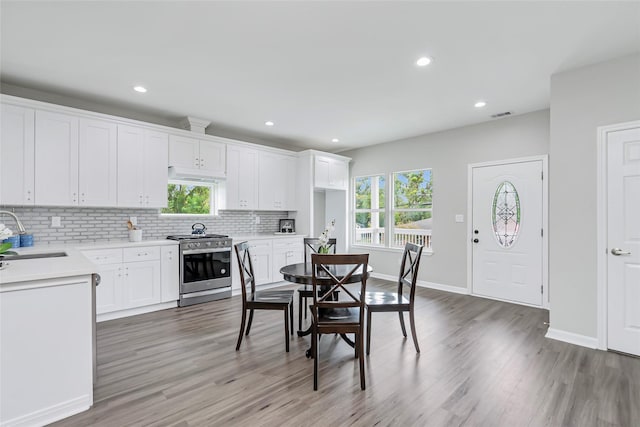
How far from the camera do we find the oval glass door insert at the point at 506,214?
4.41 metres

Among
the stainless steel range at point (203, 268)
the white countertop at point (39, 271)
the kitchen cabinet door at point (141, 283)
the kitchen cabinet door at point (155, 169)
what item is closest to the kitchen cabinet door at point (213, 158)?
the kitchen cabinet door at point (155, 169)

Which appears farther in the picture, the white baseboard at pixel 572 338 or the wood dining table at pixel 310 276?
the white baseboard at pixel 572 338

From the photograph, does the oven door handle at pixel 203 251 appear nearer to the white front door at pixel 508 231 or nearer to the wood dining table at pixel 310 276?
the wood dining table at pixel 310 276

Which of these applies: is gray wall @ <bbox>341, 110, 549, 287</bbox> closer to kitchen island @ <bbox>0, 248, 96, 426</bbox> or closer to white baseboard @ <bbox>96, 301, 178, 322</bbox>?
white baseboard @ <bbox>96, 301, 178, 322</bbox>

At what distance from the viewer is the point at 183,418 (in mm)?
1892

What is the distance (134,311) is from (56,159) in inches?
79.5

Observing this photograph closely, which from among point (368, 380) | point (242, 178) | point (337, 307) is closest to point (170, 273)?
point (242, 178)

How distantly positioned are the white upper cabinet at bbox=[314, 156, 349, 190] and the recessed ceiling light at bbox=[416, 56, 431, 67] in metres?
3.16

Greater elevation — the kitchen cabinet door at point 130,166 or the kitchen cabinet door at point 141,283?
the kitchen cabinet door at point 130,166

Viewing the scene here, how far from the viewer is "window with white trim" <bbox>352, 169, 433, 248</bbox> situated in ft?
18.0

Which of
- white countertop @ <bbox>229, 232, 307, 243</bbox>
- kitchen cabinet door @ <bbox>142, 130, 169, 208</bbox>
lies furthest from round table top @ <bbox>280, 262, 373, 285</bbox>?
kitchen cabinet door @ <bbox>142, 130, 169, 208</bbox>

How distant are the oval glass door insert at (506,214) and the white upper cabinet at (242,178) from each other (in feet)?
12.8

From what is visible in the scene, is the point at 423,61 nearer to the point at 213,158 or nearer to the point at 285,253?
the point at 213,158

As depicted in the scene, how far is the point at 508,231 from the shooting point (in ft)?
14.6
